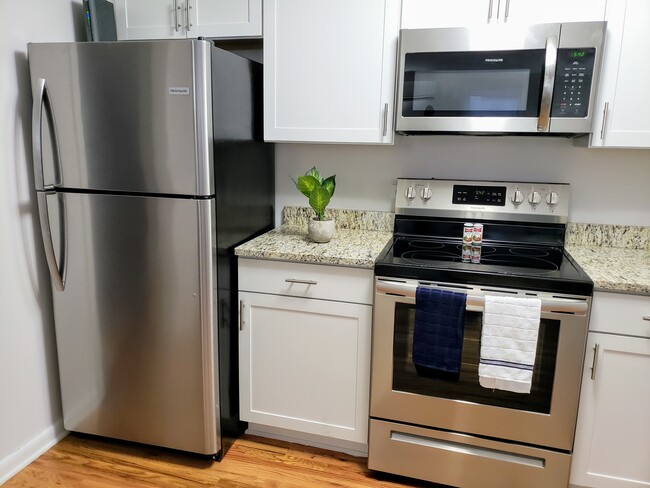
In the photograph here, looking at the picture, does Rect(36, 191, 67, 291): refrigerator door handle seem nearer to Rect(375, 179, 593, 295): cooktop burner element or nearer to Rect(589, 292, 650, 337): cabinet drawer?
Rect(375, 179, 593, 295): cooktop burner element

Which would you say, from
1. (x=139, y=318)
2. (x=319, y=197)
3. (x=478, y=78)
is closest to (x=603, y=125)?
(x=478, y=78)

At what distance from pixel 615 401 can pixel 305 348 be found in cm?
111

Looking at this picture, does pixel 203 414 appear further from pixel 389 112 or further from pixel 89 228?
pixel 389 112

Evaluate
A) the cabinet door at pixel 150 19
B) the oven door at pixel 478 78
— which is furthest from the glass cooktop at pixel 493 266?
the cabinet door at pixel 150 19

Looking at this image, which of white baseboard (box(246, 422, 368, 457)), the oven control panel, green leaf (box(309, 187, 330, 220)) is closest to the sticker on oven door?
green leaf (box(309, 187, 330, 220))

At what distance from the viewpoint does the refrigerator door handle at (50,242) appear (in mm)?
1764

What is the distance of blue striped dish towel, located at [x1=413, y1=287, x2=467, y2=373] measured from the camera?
5.28 ft

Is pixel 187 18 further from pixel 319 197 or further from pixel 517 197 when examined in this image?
pixel 517 197

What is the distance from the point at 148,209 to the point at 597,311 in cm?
158

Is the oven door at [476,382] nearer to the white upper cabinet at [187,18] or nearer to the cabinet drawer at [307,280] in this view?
the cabinet drawer at [307,280]

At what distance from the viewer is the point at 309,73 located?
192 cm

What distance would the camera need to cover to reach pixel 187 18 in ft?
6.59

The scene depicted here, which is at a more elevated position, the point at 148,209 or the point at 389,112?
the point at 389,112

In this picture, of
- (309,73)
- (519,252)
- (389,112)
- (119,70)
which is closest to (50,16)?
(119,70)
